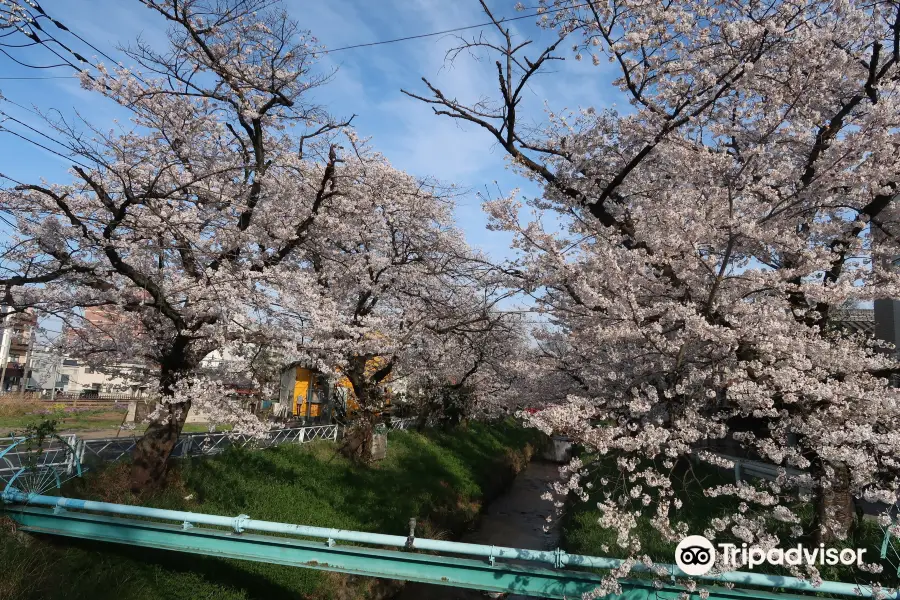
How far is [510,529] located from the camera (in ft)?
53.5

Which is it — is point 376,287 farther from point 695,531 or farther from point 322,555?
point 695,531

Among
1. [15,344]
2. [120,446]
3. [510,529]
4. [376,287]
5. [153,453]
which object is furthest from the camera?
[15,344]

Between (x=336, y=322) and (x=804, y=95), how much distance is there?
8.66 metres

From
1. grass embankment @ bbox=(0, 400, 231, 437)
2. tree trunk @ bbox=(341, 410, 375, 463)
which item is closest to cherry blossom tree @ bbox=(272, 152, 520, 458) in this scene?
tree trunk @ bbox=(341, 410, 375, 463)

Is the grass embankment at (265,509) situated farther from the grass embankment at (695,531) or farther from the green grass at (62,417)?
the green grass at (62,417)

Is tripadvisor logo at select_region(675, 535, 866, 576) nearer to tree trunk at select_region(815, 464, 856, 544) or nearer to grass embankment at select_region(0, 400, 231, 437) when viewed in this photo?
tree trunk at select_region(815, 464, 856, 544)

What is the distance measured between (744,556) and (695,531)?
11.8ft

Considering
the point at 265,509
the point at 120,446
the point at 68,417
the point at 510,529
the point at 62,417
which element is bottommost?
the point at 510,529

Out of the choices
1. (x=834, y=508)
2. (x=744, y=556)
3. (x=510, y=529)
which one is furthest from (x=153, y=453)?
(x=834, y=508)

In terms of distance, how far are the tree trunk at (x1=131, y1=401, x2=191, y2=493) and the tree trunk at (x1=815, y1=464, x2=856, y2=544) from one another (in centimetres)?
998

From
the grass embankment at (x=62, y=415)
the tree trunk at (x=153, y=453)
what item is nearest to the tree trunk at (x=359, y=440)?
the tree trunk at (x=153, y=453)

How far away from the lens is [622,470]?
6207 mm

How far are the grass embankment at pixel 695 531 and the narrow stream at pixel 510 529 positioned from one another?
956 mm

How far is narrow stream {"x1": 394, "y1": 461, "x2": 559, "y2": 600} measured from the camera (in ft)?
37.6
